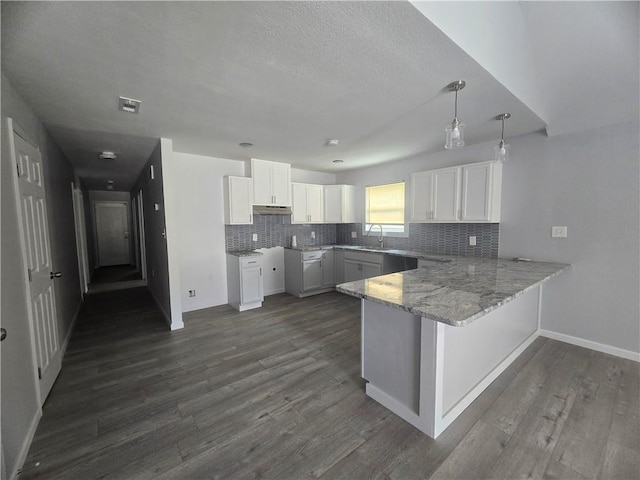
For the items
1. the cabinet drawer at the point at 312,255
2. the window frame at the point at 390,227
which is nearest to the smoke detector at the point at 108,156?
the cabinet drawer at the point at 312,255

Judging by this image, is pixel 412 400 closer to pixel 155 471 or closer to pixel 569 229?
pixel 155 471

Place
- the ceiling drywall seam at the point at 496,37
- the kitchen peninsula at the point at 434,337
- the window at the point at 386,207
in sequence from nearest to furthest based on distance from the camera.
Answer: the ceiling drywall seam at the point at 496,37 → the kitchen peninsula at the point at 434,337 → the window at the point at 386,207

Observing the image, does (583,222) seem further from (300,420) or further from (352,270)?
(300,420)

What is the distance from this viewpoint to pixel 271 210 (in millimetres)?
4449

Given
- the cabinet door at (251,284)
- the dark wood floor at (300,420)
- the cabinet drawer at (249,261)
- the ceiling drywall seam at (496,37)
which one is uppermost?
the ceiling drywall seam at (496,37)

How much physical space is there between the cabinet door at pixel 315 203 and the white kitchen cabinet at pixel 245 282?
56.9 inches

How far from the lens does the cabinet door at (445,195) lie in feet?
11.1

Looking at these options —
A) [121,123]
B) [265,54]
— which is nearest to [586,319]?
[265,54]

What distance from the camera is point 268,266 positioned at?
4.79m

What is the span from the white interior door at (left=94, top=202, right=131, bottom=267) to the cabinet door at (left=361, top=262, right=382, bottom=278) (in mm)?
7941

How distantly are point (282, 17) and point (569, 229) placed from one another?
11.0 ft

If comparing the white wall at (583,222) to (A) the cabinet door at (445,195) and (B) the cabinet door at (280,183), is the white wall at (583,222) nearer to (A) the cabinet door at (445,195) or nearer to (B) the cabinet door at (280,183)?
(A) the cabinet door at (445,195)

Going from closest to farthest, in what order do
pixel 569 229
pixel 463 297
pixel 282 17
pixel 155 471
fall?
pixel 282 17 → pixel 155 471 → pixel 463 297 → pixel 569 229

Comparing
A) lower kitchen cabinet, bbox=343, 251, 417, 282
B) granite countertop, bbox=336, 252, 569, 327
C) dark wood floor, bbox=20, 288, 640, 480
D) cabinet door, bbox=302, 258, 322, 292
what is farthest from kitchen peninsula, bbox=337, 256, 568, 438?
cabinet door, bbox=302, 258, 322, 292
